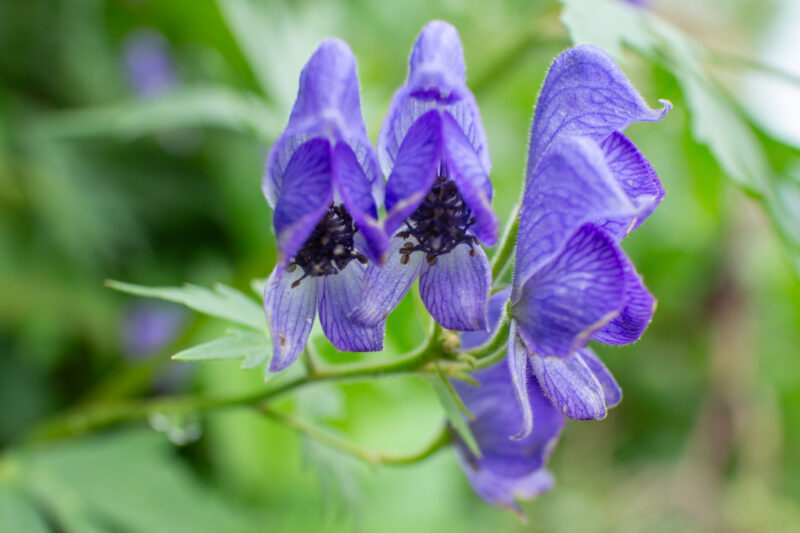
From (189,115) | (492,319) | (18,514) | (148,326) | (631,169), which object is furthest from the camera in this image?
(148,326)

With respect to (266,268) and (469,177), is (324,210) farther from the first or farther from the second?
(266,268)

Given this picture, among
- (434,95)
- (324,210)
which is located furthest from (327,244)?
(434,95)

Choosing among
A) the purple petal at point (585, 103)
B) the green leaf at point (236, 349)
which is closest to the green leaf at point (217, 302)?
the green leaf at point (236, 349)

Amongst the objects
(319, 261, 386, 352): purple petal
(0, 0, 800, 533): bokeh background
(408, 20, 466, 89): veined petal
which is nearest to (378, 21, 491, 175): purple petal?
(408, 20, 466, 89): veined petal

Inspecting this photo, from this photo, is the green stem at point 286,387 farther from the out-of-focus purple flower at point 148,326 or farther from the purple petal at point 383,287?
the out-of-focus purple flower at point 148,326

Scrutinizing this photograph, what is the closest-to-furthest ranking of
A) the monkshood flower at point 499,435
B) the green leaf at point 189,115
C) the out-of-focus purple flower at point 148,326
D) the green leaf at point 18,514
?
the monkshood flower at point 499,435 < the green leaf at point 18,514 < the green leaf at point 189,115 < the out-of-focus purple flower at point 148,326

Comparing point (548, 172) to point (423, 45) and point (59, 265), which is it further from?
point (59, 265)

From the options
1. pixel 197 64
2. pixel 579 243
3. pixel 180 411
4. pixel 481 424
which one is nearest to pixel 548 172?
pixel 579 243
